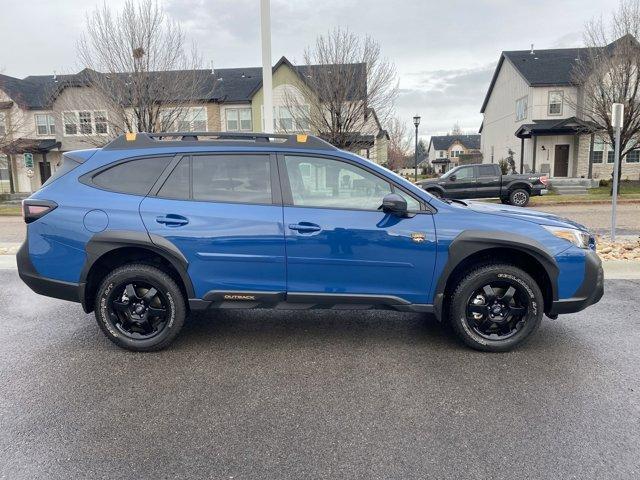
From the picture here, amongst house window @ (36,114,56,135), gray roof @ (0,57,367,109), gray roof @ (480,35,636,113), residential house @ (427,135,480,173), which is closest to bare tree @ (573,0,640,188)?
gray roof @ (480,35,636,113)

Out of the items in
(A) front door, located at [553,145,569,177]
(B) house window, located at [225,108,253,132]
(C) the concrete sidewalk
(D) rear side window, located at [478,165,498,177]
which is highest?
(B) house window, located at [225,108,253,132]

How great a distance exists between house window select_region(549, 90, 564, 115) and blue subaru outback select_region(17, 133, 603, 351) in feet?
91.3

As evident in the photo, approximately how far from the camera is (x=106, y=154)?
4062 millimetres

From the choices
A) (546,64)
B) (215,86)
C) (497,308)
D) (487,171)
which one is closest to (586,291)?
(497,308)

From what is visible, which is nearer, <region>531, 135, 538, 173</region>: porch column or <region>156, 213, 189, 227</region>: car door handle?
<region>156, 213, 189, 227</region>: car door handle

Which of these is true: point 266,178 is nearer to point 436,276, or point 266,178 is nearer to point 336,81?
point 436,276

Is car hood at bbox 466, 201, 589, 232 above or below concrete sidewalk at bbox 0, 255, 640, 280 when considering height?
above

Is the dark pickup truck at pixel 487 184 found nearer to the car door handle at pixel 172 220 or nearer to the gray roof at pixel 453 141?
the car door handle at pixel 172 220

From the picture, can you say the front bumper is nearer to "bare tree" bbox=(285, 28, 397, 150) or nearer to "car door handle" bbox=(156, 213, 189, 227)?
"car door handle" bbox=(156, 213, 189, 227)

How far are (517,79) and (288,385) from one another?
32.3m

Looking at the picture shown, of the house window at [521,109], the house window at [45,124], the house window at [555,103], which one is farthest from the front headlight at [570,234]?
the house window at [45,124]

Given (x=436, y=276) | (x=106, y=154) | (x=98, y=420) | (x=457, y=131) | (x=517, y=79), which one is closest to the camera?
(x=98, y=420)

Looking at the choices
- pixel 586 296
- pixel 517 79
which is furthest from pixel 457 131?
pixel 586 296

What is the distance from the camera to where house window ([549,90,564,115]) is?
2758 centimetres
